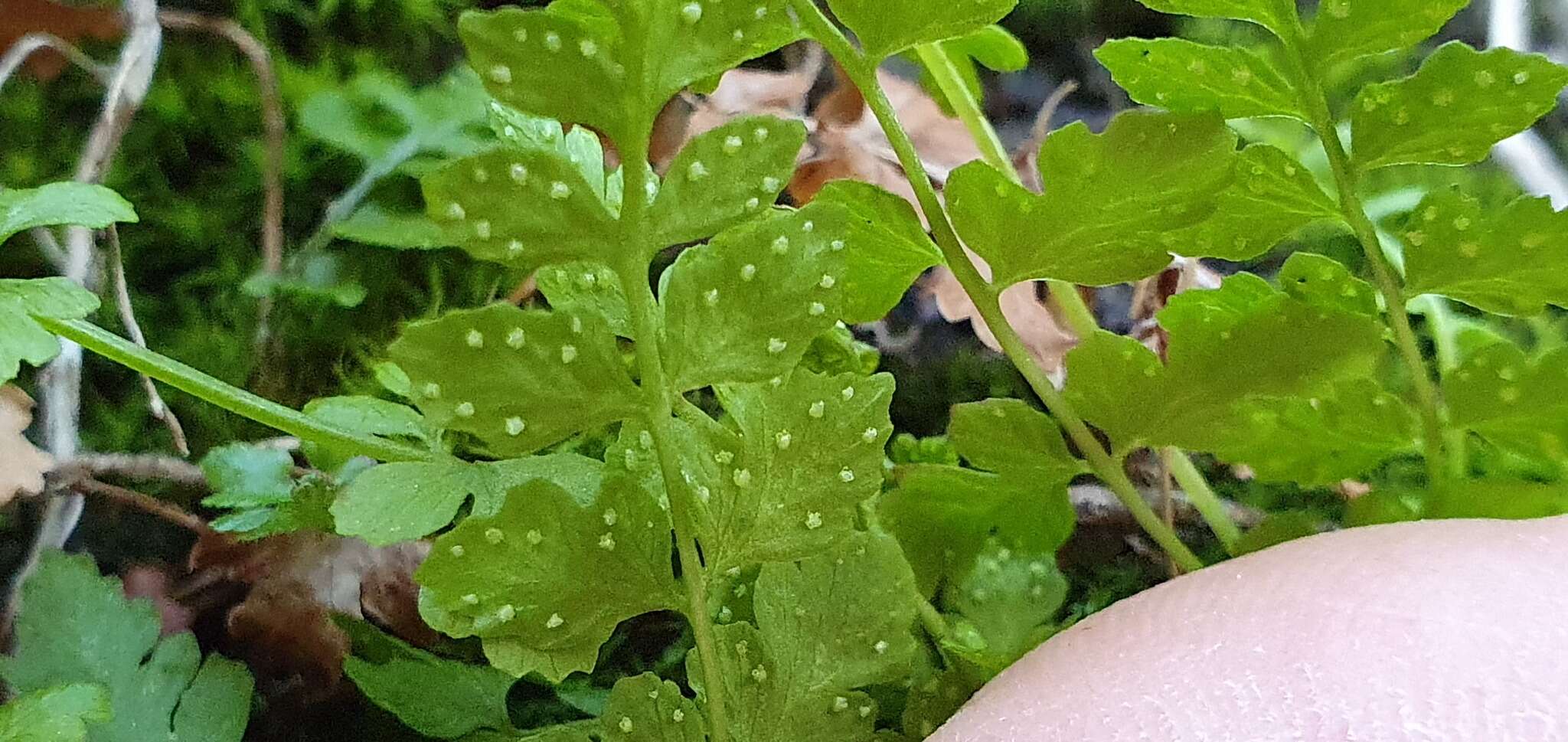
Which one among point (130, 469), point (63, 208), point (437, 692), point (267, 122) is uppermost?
point (267, 122)

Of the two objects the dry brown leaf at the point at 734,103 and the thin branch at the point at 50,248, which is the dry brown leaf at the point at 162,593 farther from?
the dry brown leaf at the point at 734,103

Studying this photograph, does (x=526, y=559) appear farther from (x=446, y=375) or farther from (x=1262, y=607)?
(x=1262, y=607)

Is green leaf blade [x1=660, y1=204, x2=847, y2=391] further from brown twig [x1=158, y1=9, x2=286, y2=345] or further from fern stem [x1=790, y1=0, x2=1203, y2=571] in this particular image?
brown twig [x1=158, y1=9, x2=286, y2=345]

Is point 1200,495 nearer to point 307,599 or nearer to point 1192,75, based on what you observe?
point 1192,75

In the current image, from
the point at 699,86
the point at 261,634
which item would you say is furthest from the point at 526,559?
the point at 261,634

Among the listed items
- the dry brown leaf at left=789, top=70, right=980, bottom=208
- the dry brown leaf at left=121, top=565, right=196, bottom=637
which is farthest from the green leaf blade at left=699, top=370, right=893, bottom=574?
the dry brown leaf at left=789, top=70, right=980, bottom=208

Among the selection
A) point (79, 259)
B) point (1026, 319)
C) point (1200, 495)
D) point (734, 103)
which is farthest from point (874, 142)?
point (79, 259)

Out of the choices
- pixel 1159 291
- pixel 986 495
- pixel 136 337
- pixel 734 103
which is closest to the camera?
pixel 986 495
